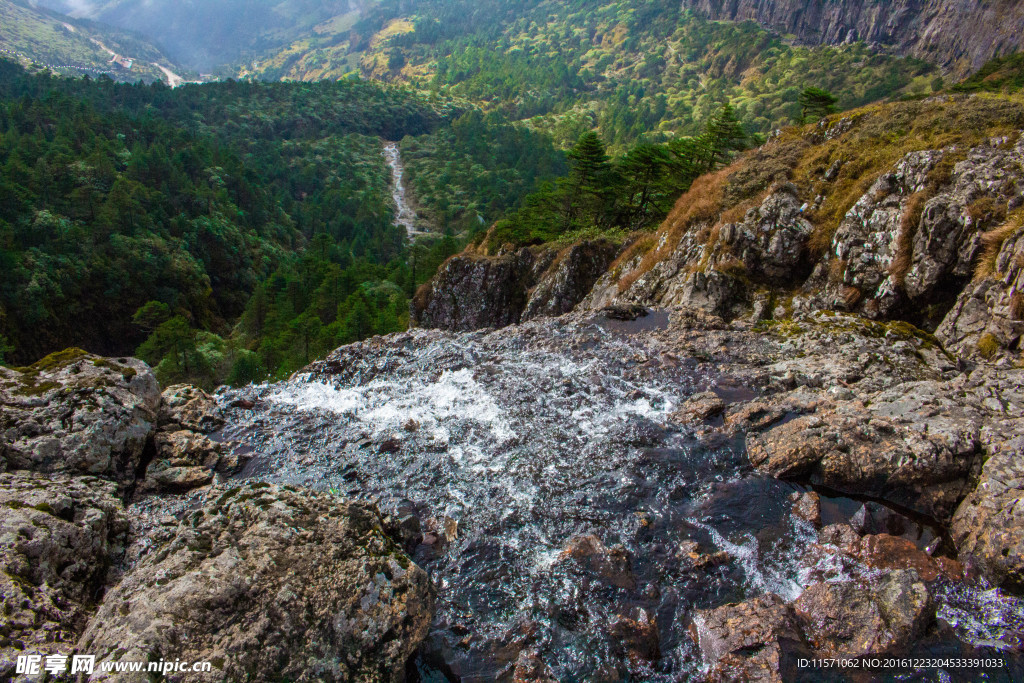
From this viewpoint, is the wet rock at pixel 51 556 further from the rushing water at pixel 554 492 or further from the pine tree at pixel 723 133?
the pine tree at pixel 723 133

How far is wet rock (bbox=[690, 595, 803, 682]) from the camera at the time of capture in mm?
9570

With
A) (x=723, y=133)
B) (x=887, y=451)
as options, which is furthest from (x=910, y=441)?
(x=723, y=133)

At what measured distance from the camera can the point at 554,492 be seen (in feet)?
50.2

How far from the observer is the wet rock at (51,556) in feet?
26.7

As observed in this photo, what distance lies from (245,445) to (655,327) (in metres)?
22.1

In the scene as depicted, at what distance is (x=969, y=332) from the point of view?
62.7 ft

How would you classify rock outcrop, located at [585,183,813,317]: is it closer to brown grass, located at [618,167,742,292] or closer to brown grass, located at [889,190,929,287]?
brown grass, located at [618,167,742,292]

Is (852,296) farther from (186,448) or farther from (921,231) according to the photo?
(186,448)

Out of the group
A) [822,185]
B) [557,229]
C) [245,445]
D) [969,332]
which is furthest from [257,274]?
[969,332]

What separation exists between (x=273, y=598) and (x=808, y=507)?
13.7 metres

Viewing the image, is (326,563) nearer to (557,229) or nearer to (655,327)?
(655,327)

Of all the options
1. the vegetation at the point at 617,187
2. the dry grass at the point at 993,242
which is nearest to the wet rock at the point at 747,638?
the dry grass at the point at 993,242

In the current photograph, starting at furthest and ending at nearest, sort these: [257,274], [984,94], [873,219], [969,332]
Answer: [257,274]
[984,94]
[873,219]
[969,332]

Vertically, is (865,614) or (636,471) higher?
(865,614)
